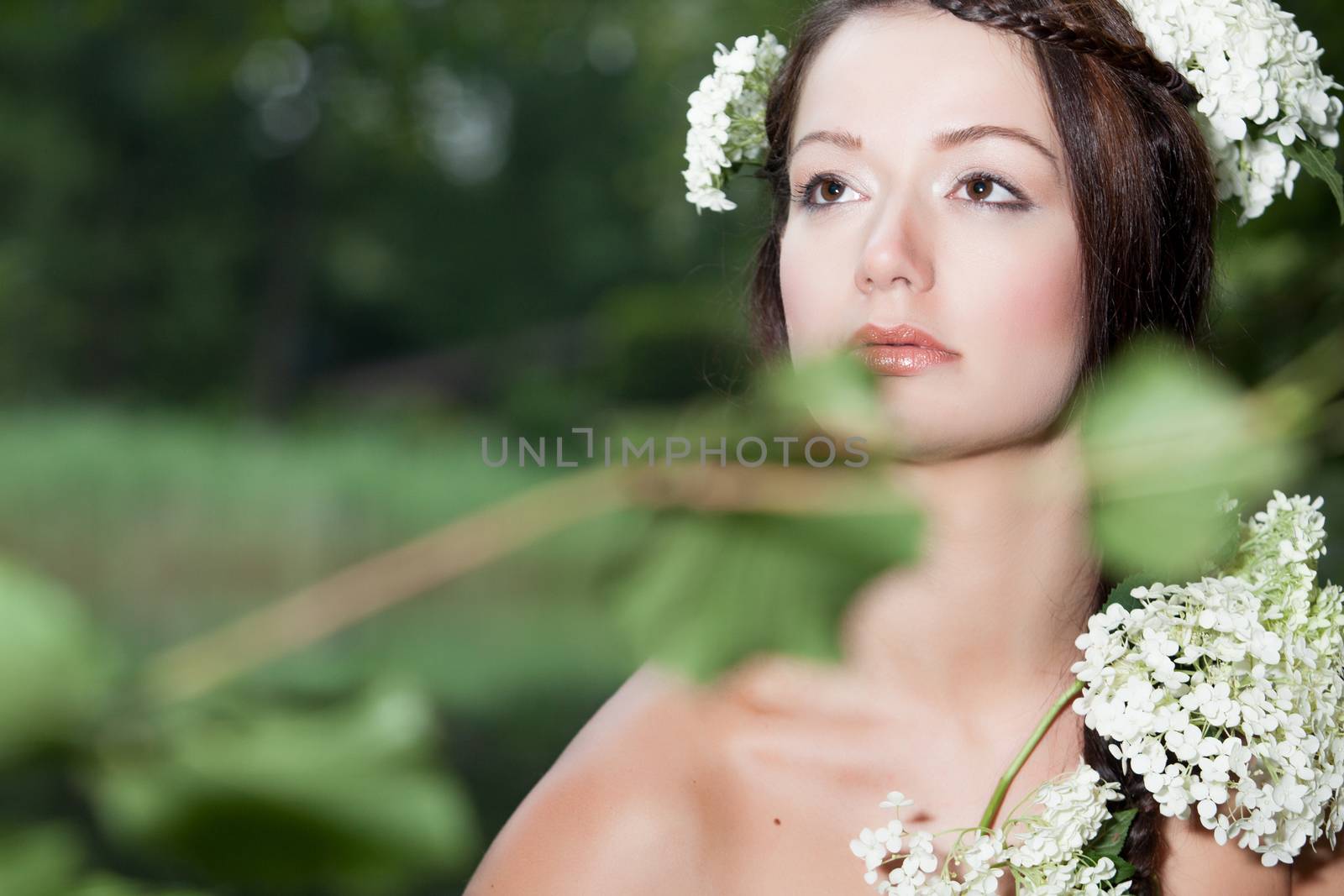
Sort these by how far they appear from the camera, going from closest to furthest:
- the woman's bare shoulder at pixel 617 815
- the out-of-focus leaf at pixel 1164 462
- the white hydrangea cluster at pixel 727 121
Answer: the out-of-focus leaf at pixel 1164 462, the woman's bare shoulder at pixel 617 815, the white hydrangea cluster at pixel 727 121

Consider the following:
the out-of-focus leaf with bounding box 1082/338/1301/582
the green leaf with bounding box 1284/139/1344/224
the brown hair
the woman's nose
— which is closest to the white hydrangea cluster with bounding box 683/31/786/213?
the brown hair

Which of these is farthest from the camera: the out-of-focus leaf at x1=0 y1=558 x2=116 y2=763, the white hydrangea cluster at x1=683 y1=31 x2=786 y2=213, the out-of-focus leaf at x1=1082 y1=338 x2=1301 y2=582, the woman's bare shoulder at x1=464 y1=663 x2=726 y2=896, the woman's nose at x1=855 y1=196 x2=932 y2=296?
the white hydrangea cluster at x1=683 y1=31 x2=786 y2=213

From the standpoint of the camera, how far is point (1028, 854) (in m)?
0.94

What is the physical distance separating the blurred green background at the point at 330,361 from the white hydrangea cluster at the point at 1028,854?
39cm

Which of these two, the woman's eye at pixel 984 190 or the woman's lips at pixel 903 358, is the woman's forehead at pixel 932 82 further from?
Answer: the woman's lips at pixel 903 358

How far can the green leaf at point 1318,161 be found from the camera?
107cm

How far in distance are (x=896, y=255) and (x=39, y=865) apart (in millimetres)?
818

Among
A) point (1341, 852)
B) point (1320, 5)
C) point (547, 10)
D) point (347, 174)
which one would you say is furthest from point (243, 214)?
point (1341, 852)

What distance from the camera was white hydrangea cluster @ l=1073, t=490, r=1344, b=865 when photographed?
0.95m

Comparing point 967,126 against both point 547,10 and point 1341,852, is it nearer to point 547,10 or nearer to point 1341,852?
point 1341,852

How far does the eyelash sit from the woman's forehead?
42mm

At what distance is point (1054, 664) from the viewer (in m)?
1.17

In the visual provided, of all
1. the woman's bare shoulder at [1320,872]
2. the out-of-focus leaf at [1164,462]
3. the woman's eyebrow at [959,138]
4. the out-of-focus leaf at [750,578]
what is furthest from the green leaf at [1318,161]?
the out-of-focus leaf at [750,578]

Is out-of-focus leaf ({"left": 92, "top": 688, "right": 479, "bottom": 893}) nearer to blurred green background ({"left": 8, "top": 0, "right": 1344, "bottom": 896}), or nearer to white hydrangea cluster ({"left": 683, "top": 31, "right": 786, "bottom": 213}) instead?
blurred green background ({"left": 8, "top": 0, "right": 1344, "bottom": 896})
